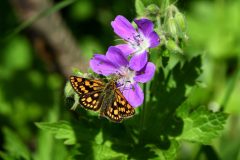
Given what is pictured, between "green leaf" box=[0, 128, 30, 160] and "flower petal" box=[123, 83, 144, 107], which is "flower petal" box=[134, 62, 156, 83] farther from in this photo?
"green leaf" box=[0, 128, 30, 160]

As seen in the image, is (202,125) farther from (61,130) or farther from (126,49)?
(61,130)

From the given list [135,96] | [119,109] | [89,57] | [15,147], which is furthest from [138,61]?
[89,57]

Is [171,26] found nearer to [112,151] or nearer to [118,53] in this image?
[118,53]

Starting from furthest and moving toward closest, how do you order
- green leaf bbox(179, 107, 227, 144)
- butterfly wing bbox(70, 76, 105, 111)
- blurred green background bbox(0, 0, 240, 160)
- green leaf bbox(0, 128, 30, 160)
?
blurred green background bbox(0, 0, 240, 160), green leaf bbox(0, 128, 30, 160), green leaf bbox(179, 107, 227, 144), butterfly wing bbox(70, 76, 105, 111)

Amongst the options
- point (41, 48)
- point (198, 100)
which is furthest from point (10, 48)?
point (198, 100)

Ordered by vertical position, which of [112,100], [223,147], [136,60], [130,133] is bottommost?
[223,147]

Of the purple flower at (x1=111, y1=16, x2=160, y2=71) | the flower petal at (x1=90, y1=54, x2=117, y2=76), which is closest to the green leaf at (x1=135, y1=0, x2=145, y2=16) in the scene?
the purple flower at (x1=111, y1=16, x2=160, y2=71)
